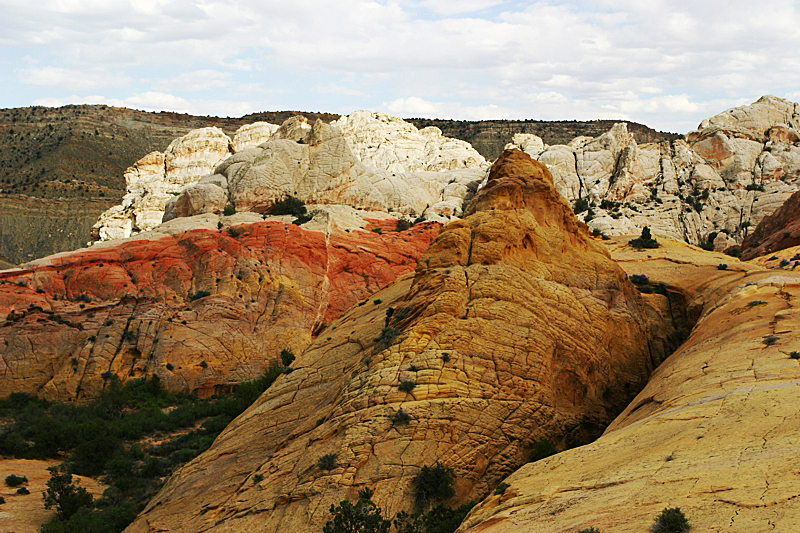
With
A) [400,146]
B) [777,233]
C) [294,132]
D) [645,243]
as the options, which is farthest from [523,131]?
[645,243]

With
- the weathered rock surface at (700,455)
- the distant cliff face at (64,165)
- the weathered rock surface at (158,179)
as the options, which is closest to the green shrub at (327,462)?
the weathered rock surface at (700,455)

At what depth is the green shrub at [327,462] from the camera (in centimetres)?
1948

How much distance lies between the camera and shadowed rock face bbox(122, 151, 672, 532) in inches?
781

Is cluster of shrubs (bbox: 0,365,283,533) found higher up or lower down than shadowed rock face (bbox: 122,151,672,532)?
lower down

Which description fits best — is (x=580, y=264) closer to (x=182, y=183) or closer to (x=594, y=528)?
(x=594, y=528)

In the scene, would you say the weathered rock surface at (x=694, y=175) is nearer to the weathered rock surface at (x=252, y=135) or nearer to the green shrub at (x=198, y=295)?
the green shrub at (x=198, y=295)

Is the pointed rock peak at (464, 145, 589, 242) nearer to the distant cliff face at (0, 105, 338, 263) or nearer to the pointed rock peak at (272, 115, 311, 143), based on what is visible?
the pointed rock peak at (272, 115, 311, 143)

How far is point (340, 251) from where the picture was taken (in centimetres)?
5903

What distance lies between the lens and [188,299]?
53031 millimetres

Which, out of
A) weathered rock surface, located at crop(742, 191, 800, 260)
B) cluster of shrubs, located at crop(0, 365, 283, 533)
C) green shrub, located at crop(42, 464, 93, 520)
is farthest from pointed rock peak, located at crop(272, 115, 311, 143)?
green shrub, located at crop(42, 464, 93, 520)

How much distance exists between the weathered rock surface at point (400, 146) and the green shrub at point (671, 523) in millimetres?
84721

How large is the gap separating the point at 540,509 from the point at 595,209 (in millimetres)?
58172

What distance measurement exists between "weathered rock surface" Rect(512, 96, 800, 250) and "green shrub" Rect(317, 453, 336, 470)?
4838cm

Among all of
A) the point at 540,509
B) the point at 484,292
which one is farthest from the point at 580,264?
the point at 540,509
